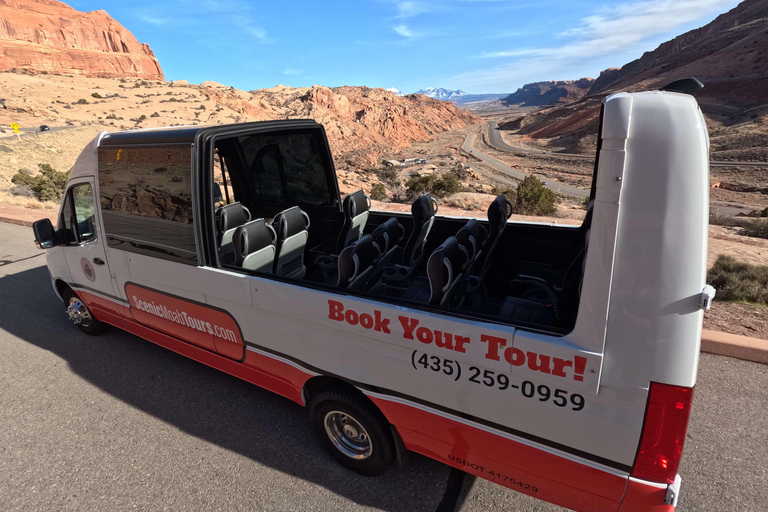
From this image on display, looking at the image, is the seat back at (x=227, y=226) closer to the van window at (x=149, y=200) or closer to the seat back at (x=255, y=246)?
the seat back at (x=255, y=246)

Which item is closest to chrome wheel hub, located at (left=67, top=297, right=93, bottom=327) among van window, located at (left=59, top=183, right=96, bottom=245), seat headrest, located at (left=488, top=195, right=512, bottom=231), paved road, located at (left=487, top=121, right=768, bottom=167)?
van window, located at (left=59, top=183, right=96, bottom=245)

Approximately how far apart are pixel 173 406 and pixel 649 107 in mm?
4123

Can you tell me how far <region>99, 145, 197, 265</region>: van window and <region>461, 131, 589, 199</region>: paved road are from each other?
32.4 meters

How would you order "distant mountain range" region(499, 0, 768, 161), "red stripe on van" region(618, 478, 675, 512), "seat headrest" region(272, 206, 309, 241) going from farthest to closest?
"distant mountain range" region(499, 0, 768, 161) → "seat headrest" region(272, 206, 309, 241) → "red stripe on van" region(618, 478, 675, 512)

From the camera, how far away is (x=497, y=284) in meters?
4.00

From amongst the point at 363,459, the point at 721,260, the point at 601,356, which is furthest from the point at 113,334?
the point at 721,260

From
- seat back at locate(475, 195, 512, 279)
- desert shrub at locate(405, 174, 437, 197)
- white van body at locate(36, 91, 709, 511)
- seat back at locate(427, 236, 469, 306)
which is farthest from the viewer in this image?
desert shrub at locate(405, 174, 437, 197)

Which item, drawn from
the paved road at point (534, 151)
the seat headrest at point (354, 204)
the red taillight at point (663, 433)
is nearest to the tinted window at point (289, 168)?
the seat headrest at point (354, 204)

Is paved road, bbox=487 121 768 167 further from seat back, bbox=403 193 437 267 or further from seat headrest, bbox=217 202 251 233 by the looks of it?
seat headrest, bbox=217 202 251 233

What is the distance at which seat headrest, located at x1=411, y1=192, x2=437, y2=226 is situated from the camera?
398 cm

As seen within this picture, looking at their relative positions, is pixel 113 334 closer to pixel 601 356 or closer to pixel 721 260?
pixel 601 356

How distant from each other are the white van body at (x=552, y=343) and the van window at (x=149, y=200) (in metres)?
0.05

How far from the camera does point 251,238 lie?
3293 millimetres

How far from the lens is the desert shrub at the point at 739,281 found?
502 cm
